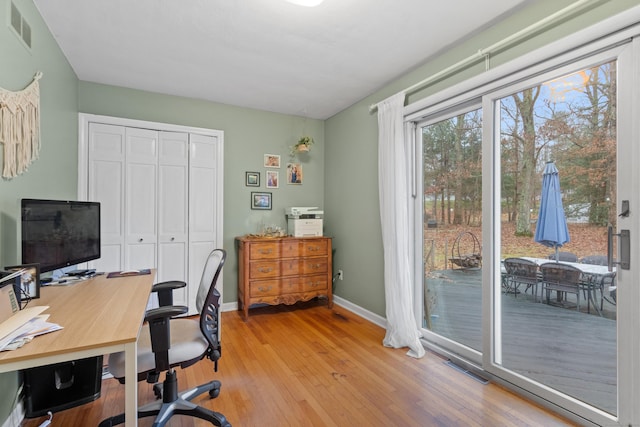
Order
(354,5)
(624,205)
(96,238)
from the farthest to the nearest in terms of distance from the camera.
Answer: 1. (96,238)
2. (354,5)
3. (624,205)

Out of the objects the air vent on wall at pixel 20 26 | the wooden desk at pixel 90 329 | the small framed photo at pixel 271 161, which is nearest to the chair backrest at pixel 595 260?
the wooden desk at pixel 90 329

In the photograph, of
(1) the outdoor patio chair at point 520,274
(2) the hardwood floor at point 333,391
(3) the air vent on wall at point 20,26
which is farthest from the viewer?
(1) the outdoor patio chair at point 520,274

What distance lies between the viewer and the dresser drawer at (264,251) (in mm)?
3451

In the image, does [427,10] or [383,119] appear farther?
[383,119]

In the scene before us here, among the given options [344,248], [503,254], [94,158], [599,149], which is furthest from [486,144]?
[94,158]

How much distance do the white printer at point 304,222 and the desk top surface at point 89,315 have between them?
1.95 m

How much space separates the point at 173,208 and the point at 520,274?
336 centimetres

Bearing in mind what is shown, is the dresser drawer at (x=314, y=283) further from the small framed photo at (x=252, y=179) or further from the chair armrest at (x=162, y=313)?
the chair armrest at (x=162, y=313)

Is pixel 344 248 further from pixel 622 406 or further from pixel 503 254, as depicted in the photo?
pixel 622 406

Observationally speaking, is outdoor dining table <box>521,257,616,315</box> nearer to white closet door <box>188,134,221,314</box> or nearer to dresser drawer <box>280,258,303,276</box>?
dresser drawer <box>280,258,303,276</box>

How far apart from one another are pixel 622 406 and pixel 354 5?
2746mm

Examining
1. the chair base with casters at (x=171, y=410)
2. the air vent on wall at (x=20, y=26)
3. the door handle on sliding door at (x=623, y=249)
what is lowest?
the chair base with casters at (x=171, y=410)

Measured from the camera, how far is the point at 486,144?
2236mm

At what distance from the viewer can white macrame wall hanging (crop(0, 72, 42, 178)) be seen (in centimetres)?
157
